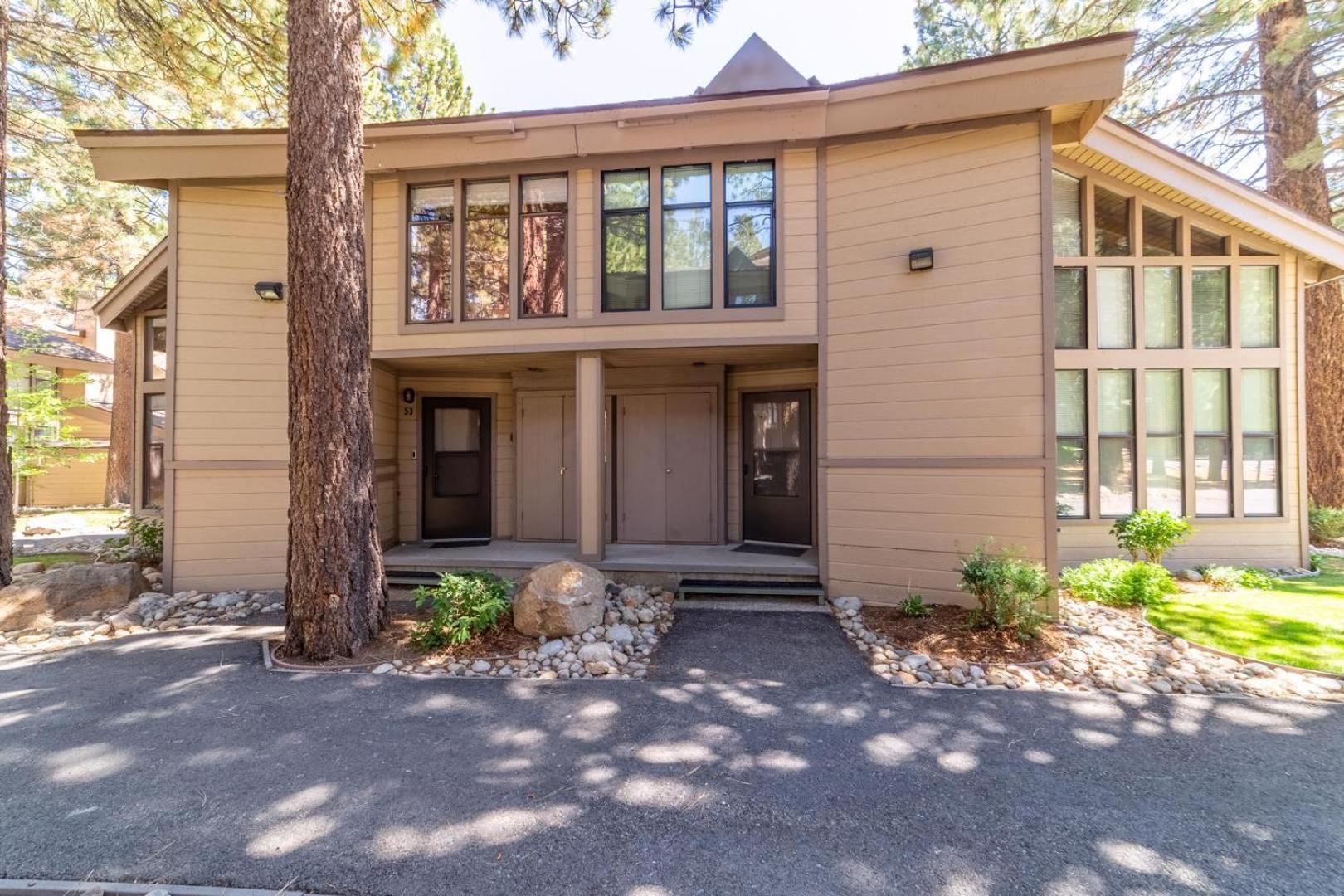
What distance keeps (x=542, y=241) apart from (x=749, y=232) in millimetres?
2238

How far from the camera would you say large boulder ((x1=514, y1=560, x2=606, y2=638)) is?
432 cm

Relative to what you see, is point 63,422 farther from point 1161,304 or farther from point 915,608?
point 1161,304

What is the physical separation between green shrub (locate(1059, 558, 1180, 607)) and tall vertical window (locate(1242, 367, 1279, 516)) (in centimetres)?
218

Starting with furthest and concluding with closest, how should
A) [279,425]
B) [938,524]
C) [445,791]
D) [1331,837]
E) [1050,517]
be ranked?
1. [279,425]
2. [938,524]
3. [1050,517]
4. [445,791]
5. [1331,837]

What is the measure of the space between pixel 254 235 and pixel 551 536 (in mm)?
4714

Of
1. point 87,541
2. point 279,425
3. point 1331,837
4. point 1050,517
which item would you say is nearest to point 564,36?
point 279,425

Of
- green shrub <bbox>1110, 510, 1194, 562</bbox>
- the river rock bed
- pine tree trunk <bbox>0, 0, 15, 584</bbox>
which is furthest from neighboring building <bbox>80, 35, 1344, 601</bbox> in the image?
pine tree trunk <bbox>0, 0, 15, 584</bbox>

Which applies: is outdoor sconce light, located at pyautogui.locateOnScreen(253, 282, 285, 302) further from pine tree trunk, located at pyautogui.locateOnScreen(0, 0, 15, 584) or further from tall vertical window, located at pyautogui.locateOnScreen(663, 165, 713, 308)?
tall vertical window, located at pyautogui.locateOnScreen(663, 165, 713, 308)

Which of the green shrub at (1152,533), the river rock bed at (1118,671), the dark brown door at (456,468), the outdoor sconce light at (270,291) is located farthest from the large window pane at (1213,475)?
the outdoor sconce light at (270,291)

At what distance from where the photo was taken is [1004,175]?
4855mm

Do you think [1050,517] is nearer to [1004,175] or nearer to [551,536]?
[1004,175]

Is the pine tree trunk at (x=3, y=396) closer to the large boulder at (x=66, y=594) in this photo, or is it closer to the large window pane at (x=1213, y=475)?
the large boulder at (x=66, y=594)

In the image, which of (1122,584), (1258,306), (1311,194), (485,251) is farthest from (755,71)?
(1311,194)

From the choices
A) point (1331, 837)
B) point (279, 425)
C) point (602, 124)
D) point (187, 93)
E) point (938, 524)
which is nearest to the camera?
point (1331, 837)
